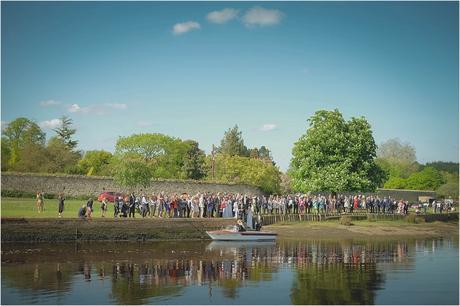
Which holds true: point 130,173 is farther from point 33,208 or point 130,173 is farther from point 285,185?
point 285,185

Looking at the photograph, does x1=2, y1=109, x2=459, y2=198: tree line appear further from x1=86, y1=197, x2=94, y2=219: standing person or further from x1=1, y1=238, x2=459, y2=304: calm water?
x1=1, y1=238, x2=459, y2=304: calm water

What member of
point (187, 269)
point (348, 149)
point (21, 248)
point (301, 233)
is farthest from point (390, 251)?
point (348, 149)

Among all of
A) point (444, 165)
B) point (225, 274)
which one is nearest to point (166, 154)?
point (225, 274)

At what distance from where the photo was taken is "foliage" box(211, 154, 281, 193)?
7056cm

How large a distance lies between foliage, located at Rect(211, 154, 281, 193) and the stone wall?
820 centimetres

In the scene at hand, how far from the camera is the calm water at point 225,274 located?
57.4 ft

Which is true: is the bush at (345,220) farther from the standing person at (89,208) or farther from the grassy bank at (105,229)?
the standing person at (89,208)

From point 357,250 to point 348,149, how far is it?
81.7ft

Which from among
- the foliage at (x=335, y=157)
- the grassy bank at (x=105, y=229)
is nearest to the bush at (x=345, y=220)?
the foliage at (x=335, y=157)

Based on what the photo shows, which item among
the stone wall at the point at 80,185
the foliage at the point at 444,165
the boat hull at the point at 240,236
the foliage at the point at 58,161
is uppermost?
the foliage at the point at 444,165

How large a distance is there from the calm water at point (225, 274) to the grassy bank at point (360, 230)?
6805 mm

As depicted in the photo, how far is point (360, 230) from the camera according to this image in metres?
41.4

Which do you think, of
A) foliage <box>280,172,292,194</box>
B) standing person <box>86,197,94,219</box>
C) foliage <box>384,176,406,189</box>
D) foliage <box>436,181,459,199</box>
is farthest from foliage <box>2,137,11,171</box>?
foliage <box>384,176,406,189</box>

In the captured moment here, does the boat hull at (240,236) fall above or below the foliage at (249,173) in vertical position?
below
